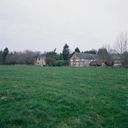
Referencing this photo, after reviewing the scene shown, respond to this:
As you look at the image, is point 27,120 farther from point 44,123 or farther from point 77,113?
point 77,113

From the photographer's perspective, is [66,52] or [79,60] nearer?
[66,52]

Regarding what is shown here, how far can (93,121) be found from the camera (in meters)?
7.36

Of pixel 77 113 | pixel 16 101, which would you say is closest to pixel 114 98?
pixel 77 113

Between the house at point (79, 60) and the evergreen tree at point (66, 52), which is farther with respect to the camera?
the house at point (79, 60)

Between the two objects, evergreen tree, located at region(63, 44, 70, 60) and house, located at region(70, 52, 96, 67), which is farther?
house, located at region(70, 52, 96, 67)

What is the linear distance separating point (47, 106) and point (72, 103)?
4.35 feet

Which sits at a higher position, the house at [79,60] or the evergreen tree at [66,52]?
the evergreen tree at [66,52]

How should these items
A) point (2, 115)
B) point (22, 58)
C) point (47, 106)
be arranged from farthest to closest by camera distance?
point (22, 58)
point (47, 106)
point (2, 115)

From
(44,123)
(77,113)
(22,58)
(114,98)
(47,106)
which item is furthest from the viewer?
(22,58)

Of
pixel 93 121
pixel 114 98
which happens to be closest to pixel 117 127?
pixel 93 121

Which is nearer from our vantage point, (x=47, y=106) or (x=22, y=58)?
(x=47, y=106)

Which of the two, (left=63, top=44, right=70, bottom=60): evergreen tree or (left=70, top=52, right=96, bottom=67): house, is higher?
(left=63, top=44, right=70, bottom=60): evergreen tree

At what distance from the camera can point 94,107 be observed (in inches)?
358

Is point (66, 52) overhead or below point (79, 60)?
overhead
